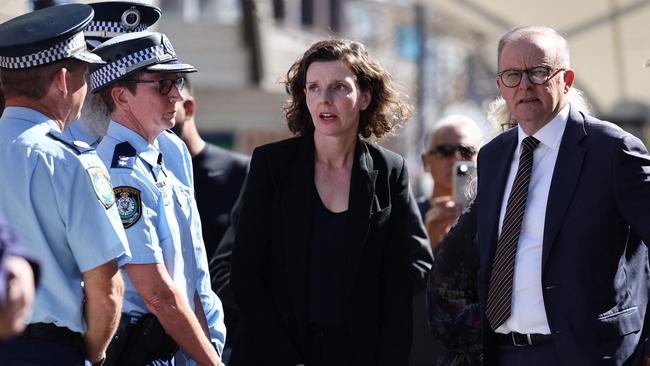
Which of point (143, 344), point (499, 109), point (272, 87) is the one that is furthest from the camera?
point (272, 87)

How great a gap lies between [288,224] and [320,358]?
0.55 m

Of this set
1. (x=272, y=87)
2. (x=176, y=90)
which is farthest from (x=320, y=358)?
(x=272, y=87)

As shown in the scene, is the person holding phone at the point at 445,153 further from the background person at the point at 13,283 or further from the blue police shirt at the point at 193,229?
the background person at the point at 13,283

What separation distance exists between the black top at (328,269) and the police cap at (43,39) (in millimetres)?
1295

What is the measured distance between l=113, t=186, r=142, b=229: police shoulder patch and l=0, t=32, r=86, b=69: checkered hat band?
672mm

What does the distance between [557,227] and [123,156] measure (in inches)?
63.9

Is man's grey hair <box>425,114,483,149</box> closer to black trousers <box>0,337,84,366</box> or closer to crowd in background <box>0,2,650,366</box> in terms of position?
crowd in background <box>0,2,650,366</box>

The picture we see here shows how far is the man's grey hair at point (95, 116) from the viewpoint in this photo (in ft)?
16.9

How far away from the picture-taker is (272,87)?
22.3 meters

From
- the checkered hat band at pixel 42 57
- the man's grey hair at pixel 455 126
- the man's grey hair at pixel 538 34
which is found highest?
the checkered hat band at pixel 42 57

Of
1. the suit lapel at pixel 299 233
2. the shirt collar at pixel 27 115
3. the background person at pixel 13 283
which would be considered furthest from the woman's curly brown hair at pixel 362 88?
the background person at pixel 13 283

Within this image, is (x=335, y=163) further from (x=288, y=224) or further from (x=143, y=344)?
(x=143, y=344)

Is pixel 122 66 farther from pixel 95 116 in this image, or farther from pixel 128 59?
pixel 95 116

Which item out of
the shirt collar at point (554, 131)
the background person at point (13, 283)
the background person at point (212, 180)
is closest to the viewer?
the background person at point (13, 283)
